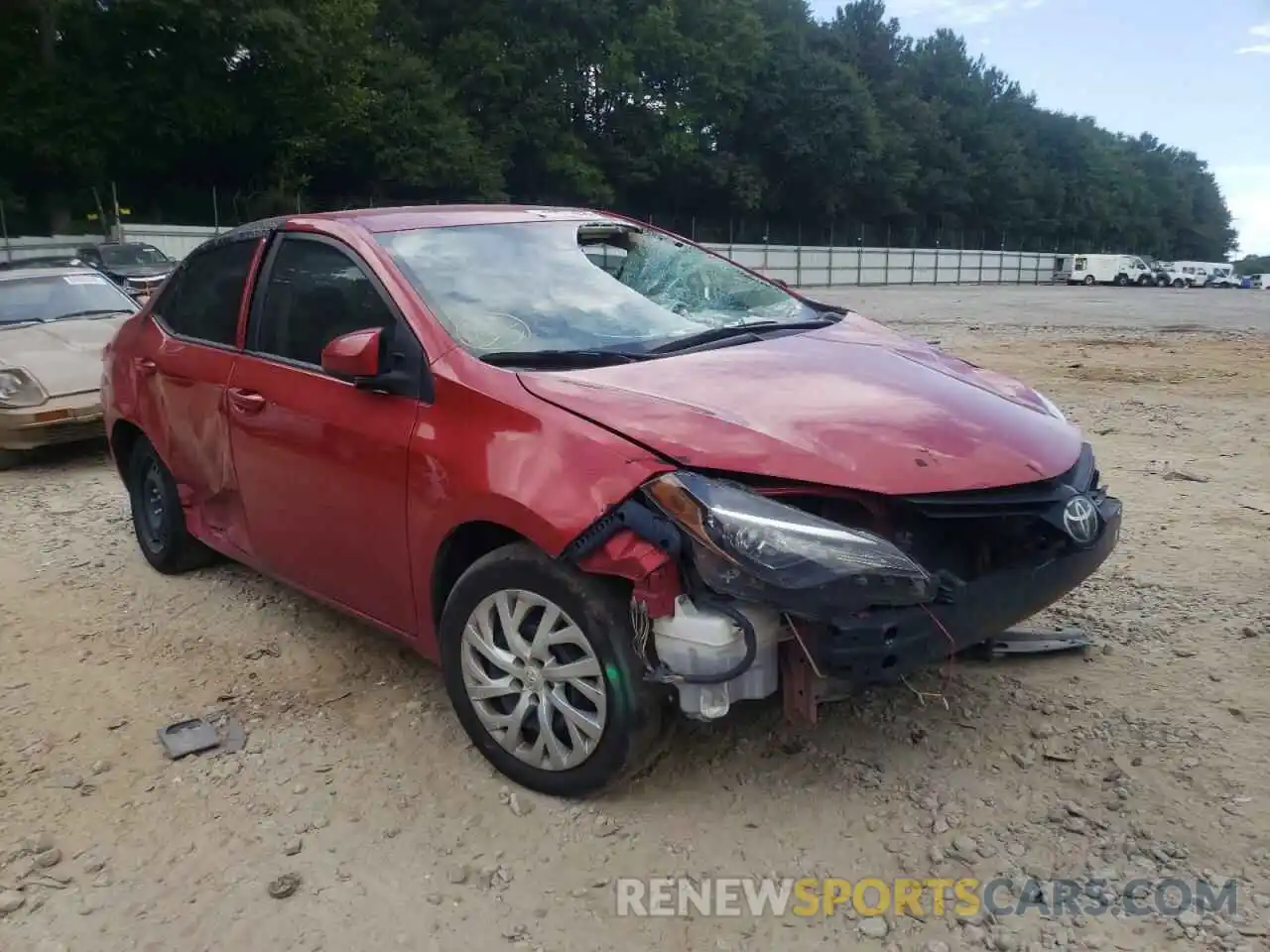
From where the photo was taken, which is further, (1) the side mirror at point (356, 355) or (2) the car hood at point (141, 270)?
(2) the car hood at point (141, 270)

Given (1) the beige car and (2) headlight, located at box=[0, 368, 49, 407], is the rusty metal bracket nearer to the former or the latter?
(1) the beige car

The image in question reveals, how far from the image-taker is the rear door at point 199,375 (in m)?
4.02

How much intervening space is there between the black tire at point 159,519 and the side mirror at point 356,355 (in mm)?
1822

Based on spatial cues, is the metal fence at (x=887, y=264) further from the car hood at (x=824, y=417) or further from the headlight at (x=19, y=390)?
the car hood at (x=824, y=417)

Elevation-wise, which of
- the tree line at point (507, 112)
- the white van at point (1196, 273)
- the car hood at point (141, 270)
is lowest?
the white van at point (1196, 273)

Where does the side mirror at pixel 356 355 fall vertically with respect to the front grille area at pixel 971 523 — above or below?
above

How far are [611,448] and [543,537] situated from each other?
0.29m

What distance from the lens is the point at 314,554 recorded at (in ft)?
11.7

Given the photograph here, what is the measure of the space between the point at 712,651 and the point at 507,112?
1765 inches

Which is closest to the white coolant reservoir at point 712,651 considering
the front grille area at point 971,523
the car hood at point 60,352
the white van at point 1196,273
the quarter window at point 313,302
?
the front grille area at point 971,523

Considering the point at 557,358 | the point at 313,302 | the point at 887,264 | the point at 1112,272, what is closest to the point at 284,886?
the point at 557,358

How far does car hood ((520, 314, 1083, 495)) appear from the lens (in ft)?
8.49

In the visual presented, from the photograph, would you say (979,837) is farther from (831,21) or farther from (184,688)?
(831,21)

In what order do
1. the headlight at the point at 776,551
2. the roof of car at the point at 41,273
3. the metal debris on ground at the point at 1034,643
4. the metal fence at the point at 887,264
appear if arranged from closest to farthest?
the headlight at the point at 776,551 → the metal debris on ground at the point at 1034,643 → the roof of car at the point at 41,273 → the metal fence at the point at 887,264
